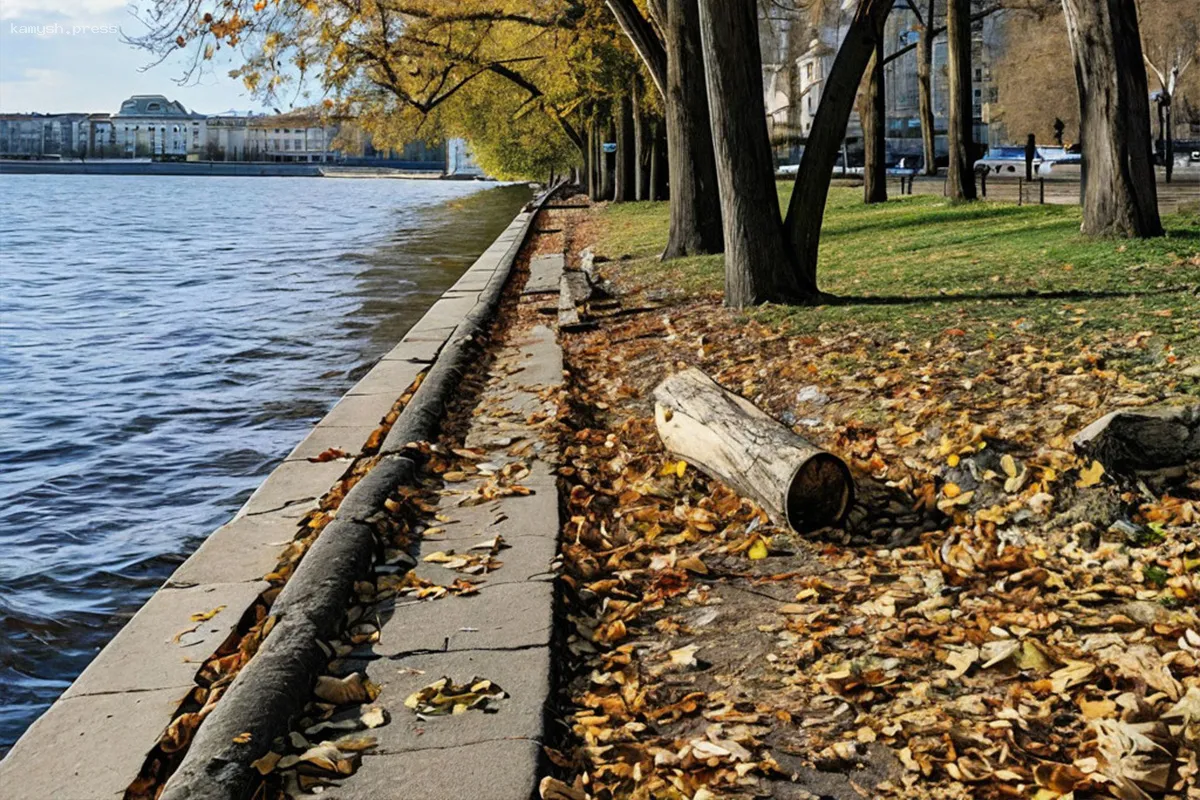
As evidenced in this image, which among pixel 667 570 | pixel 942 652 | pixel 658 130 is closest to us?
pixel 942 652

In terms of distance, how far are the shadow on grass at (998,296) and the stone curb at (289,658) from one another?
14.6ft

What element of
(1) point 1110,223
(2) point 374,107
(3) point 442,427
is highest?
(2) point 374,107

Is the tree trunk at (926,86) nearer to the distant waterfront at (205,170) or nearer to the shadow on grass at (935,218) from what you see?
the shadow on grass at (935,218)

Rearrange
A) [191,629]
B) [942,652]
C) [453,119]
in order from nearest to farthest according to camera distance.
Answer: [942,652], [191,629], [453,119]

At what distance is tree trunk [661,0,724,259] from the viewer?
1438 cm

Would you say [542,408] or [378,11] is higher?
[378,11]

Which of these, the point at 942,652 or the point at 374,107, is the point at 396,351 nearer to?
the point at 942,652

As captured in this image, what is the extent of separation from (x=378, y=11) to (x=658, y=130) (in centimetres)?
1284

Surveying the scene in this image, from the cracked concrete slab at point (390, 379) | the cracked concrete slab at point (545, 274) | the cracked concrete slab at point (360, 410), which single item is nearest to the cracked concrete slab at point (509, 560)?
the cracked concrete slab at point (360, 410)

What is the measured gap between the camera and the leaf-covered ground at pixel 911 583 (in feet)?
12.0

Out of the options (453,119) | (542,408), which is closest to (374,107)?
(453,119)

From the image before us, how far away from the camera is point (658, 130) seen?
31.4 meters

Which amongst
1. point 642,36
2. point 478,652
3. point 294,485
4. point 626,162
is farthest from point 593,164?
point 478,652

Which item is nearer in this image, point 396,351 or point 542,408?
point 542,408
